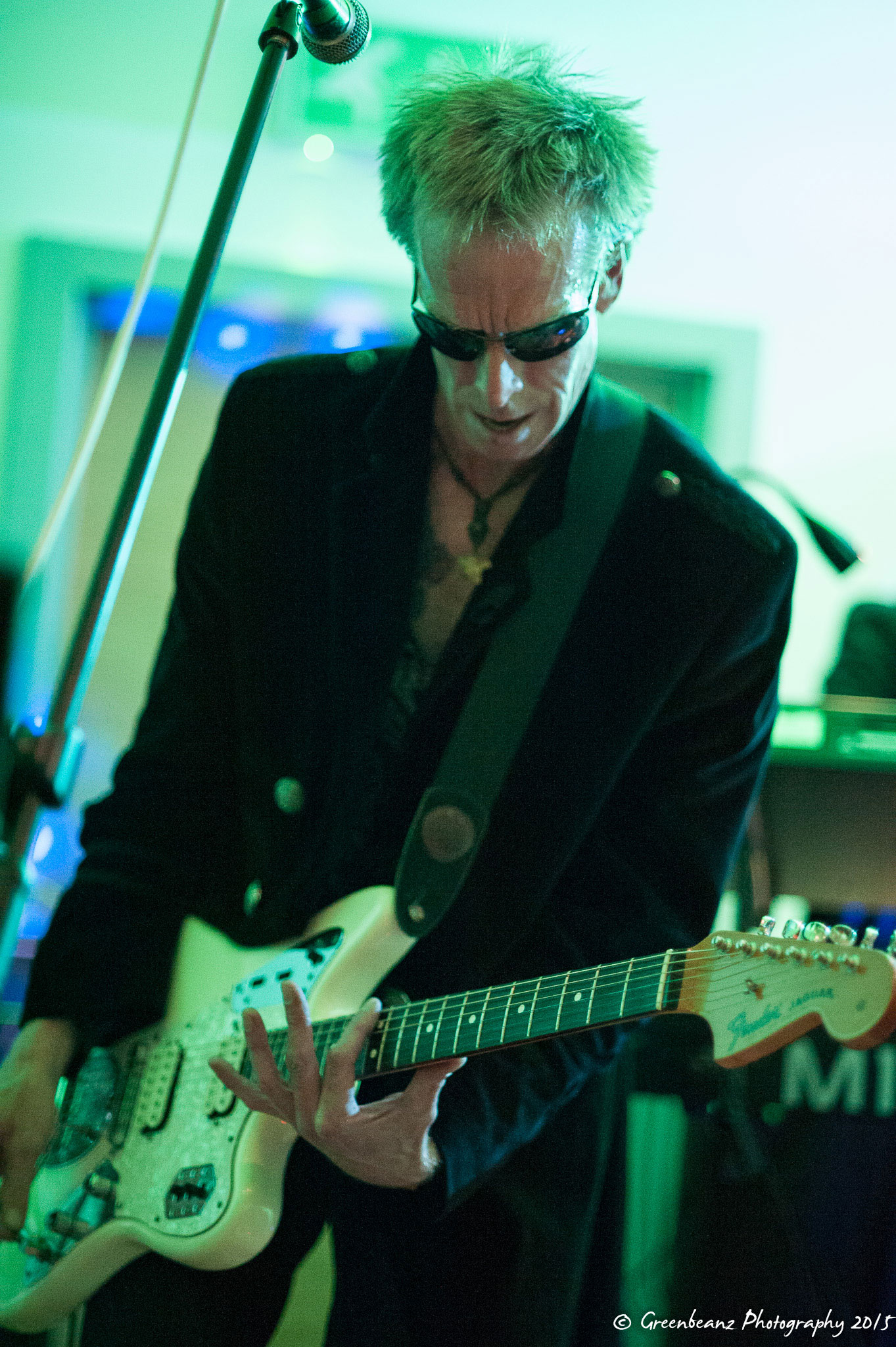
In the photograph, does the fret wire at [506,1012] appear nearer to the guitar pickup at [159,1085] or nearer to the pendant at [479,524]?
the guitar pickup at [159,1085]

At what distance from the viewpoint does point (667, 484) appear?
1.23m

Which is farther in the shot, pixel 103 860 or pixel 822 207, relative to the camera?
pixel 822 207

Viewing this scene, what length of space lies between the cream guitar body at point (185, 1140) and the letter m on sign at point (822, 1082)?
2.53 ft

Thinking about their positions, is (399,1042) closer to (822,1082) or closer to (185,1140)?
(185,1140)

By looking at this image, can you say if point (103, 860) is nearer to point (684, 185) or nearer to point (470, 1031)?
point (470, 1031)

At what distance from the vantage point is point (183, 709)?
1304 mm

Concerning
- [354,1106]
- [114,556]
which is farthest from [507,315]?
[354,1106]

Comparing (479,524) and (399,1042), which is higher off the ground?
(479,524)

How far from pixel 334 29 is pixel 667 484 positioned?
Answer: 614 millimetres

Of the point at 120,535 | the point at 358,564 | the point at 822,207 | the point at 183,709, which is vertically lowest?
the point at 183,709

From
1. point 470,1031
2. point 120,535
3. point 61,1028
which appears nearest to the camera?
point 120,535

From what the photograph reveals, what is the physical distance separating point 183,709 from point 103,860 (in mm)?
210

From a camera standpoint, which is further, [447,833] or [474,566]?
[474,566]

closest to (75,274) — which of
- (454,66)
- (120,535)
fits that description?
(454,66)
